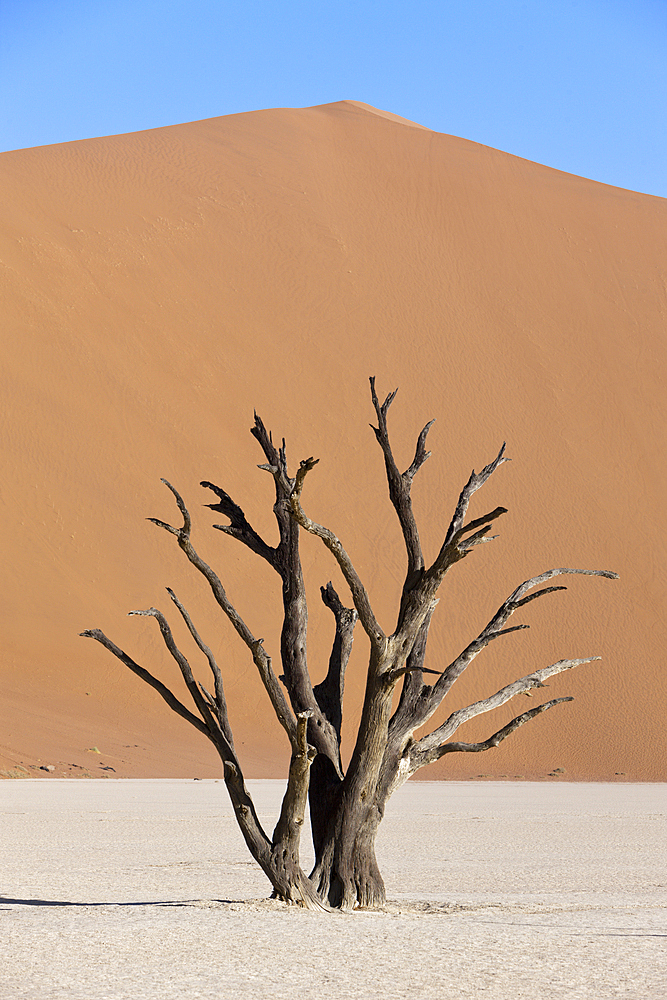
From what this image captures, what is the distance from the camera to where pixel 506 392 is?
122ft

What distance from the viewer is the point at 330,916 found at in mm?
6387

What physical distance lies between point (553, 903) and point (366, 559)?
76.4 feet

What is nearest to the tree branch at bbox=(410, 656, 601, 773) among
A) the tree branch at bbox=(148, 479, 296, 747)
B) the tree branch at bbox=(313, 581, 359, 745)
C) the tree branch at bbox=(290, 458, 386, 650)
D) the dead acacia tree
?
the dead acacia tree

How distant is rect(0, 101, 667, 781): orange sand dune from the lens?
26.6 meters

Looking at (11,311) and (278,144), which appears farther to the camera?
(278,144)

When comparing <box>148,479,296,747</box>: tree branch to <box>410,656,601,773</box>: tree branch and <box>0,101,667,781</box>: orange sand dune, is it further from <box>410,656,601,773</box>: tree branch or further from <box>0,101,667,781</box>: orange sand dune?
<box>0,101,667,781</box>: orange sand dune

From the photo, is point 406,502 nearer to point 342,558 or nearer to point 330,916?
point 342,558

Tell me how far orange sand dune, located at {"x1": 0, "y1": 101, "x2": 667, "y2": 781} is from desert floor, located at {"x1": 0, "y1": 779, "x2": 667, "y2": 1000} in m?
9.93

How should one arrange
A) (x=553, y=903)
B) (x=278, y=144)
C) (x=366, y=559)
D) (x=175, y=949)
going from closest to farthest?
(x=175, y=949), (x=553, y=903), (x=366, y=559), (x=278, y=144)

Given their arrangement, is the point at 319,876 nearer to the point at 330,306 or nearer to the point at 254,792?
the point at 254,792

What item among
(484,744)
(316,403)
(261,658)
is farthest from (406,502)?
(316,403)

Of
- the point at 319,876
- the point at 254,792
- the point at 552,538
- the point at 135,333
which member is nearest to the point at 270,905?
the point at 319,876

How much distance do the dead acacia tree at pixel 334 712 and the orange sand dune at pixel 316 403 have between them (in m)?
14.3

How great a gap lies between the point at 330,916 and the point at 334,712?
1.24 metres
